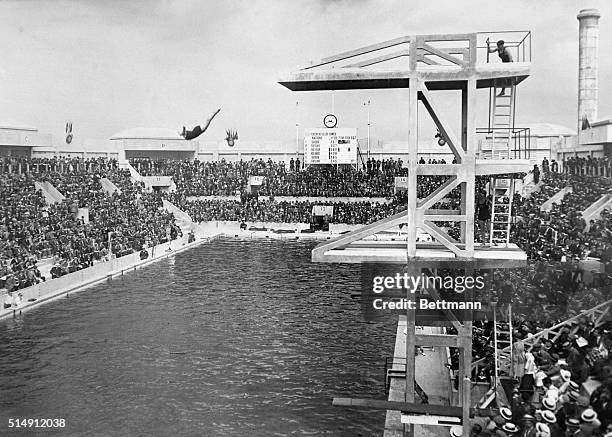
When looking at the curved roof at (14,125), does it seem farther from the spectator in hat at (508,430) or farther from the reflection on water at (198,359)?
the spectator in hat at (508,430)

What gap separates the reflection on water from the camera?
11609 mm

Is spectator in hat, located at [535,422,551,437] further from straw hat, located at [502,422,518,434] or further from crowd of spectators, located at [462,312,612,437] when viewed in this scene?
straw hat, located at [502,422,518,434]

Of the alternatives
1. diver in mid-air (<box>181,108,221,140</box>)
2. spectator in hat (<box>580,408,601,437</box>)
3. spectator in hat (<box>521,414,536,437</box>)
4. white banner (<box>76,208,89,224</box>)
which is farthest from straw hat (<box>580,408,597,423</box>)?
diver in mid-air (<box>181,108,221,140</box>)

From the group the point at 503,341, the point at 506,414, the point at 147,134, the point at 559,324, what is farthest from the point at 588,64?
the point at 147,134

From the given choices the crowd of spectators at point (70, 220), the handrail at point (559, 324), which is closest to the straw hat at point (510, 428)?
the handrail at point (559, 324)

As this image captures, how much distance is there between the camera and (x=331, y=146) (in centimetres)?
4891

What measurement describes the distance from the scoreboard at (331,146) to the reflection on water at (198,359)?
82.7ft

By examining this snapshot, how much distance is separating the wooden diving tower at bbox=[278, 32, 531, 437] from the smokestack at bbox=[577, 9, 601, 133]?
27.6m

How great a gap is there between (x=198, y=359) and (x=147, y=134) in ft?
162

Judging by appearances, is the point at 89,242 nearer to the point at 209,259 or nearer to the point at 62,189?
the point at 209,259

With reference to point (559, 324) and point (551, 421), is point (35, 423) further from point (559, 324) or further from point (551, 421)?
point (559, 324)

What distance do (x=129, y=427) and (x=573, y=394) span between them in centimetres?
728

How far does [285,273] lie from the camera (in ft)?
89.8

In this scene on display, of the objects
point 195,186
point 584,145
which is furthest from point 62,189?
point 584,145
